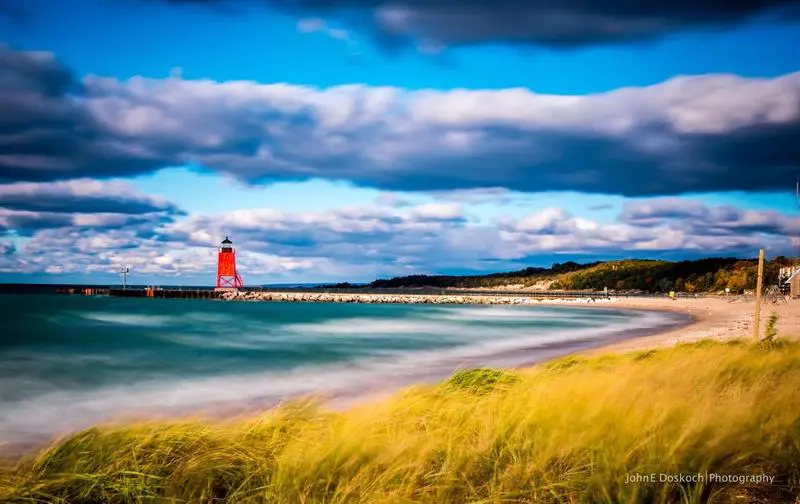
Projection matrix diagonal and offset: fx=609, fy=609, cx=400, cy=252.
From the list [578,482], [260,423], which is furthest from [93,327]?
[578,482]

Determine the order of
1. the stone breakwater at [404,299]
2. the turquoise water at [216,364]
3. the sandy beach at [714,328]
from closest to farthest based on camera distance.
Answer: the turquoise water at [216,364] < the sandy beach at [714,328] < the stone breakwater at [404,299]

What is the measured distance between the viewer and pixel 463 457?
4.48 meters

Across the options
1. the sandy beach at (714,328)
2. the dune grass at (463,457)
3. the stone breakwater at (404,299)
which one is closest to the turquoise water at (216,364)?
the sandy beach at (714,328)

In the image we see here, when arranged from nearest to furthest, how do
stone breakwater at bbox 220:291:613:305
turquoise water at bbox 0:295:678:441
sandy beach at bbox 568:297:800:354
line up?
turquoise water at bbox 0:295:678:441
sandy beach at bbox 568:297:800:354
stone breakwater at bbox 220:291:613:305

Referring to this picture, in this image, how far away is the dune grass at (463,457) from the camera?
411 centimetres

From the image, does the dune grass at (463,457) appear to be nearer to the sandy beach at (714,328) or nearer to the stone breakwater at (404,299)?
the sandy beach at (714,328)

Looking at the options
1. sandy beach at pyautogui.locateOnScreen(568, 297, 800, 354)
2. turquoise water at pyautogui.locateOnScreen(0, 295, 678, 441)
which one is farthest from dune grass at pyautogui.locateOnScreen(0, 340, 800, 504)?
sandy beach at pyautogui.locateOnScreen(568, 297, 800, 354)

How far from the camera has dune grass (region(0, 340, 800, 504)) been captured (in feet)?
13.5

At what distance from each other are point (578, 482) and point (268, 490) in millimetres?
2125

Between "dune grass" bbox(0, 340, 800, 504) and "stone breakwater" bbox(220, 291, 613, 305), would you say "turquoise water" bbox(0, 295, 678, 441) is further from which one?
"stone breakwater" bbox(220, 291, 613, 305)

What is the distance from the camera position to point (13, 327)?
39.3 meters

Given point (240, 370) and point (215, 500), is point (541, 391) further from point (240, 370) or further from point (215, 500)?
point (240, 370)

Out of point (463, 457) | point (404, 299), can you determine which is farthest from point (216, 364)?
point (404, 299)

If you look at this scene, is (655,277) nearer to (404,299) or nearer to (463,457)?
(404,299)
